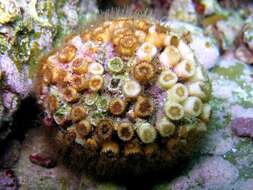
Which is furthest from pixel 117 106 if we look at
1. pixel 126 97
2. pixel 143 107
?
pixel 143 107

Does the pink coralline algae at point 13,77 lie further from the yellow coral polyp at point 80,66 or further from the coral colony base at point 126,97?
the yellow coral polyp at point 80,66

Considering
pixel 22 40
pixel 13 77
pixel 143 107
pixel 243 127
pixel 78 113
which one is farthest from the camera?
pixel 243 127

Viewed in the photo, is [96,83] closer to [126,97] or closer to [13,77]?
[126,97]

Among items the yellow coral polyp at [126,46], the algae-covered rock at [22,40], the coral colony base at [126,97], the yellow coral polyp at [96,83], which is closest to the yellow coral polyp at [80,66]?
the coral colony base at [126,97]

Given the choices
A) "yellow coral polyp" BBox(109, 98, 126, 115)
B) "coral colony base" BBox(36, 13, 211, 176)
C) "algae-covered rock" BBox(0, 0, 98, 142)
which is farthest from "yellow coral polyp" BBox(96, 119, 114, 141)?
"algae-covered rock" BBox(0, 0, 98, 142)

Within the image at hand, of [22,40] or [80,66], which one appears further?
[22,40]

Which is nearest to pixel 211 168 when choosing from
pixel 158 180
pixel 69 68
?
pixel 158 180

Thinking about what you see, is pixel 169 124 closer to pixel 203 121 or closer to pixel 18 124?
pixel 203 121

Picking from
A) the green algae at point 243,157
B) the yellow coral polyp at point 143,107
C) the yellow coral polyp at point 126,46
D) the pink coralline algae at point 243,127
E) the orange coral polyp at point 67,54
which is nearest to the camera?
the yellow coral polyp at point 143,107

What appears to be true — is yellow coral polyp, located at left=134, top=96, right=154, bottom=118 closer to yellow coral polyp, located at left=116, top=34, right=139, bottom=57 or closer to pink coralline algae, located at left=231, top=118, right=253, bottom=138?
yellow coral polyp, located at left=116, top=34, right=139, bottom=57
